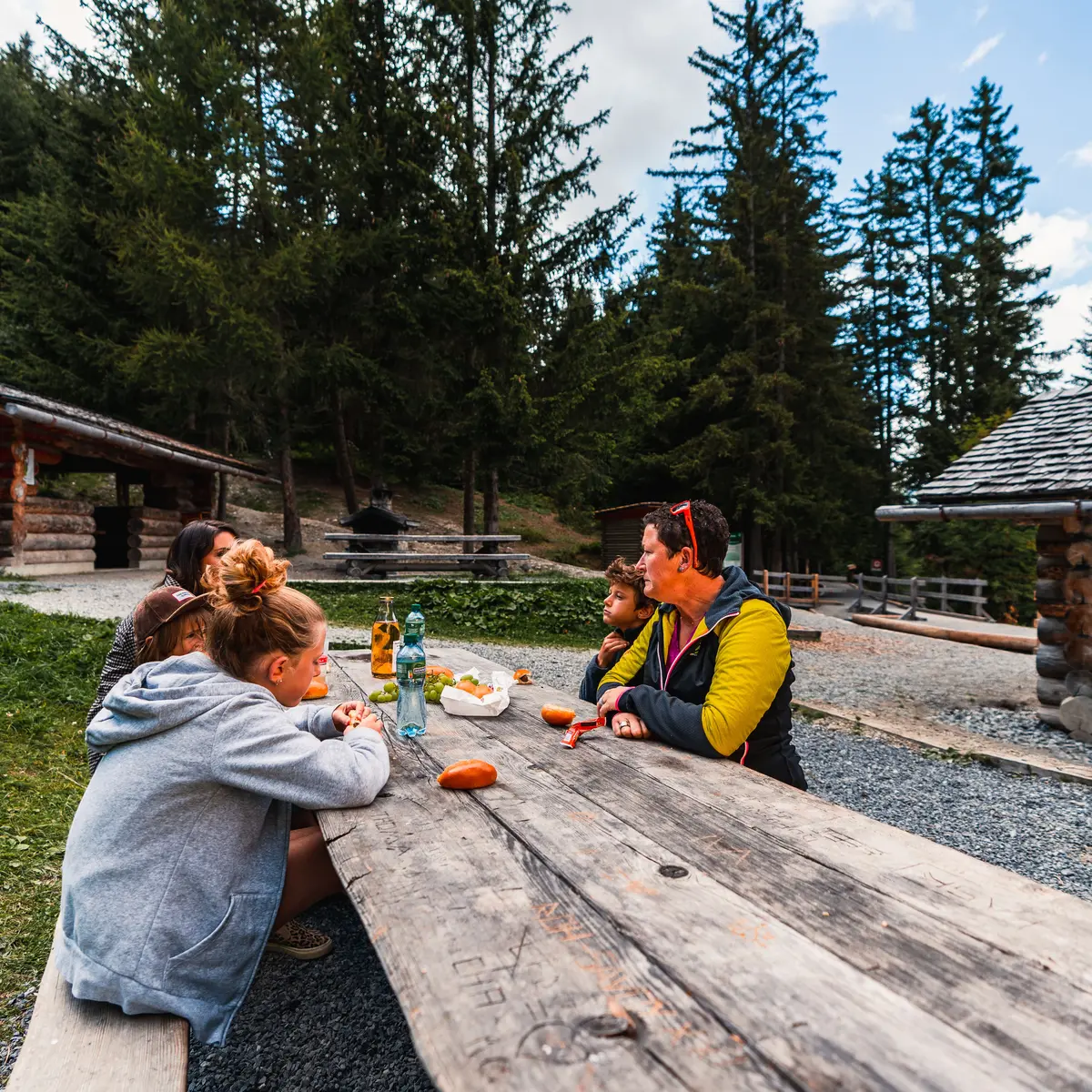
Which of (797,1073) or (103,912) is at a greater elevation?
(797,1073)

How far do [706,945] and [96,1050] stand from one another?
48.8 inches

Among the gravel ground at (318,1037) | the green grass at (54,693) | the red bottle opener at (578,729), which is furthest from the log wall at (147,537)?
the red bottle opener at (578,729)

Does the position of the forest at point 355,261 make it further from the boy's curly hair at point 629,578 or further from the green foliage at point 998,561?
the boy's curly hair at point 629,578

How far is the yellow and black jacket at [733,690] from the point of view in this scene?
240cm

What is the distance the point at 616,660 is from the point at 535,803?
67.2 inches

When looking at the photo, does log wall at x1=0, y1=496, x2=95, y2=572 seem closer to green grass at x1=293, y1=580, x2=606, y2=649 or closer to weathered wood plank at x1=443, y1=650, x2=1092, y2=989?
green grass at x1=293, y1=580, x2=606, y2=649

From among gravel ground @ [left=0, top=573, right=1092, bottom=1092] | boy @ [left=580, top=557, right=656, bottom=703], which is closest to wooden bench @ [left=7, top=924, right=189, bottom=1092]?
gravel ground @ [left=0, top=573, right=1092, bottom=1092]

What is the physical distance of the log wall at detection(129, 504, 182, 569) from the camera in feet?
53.5

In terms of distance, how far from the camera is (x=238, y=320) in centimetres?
1664

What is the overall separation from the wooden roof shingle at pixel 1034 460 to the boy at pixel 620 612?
17.5 feet

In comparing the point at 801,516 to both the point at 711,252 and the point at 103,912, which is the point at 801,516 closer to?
the point at 711,252

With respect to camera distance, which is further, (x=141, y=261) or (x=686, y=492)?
(x=686, y=492)

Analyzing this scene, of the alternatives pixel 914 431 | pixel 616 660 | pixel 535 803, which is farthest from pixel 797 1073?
pixel 914 431

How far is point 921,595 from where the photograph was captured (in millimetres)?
22328
